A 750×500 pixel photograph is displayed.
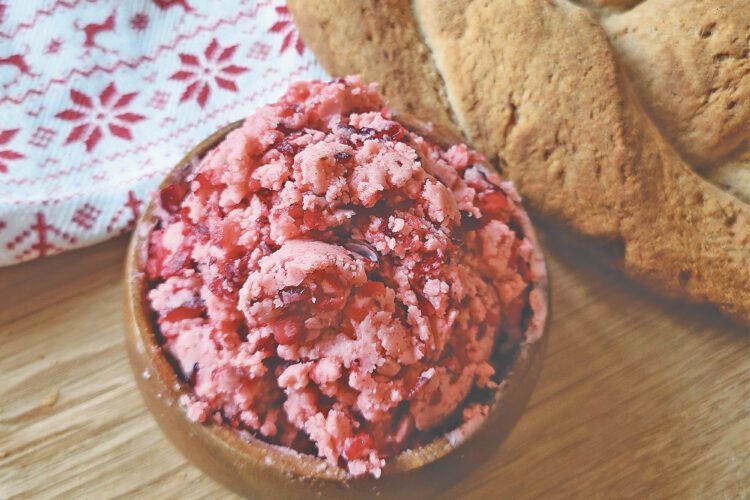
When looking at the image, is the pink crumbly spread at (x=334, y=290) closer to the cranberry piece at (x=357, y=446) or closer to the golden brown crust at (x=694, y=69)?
the cranberry piece at (x=357, y=446)

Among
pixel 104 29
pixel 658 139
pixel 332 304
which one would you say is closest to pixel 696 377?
pixel 658 139

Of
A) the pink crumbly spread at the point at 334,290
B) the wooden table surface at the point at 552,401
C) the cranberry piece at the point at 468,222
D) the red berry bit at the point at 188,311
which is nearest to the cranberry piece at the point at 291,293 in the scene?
the pink crumbly spread at the point at 334,290

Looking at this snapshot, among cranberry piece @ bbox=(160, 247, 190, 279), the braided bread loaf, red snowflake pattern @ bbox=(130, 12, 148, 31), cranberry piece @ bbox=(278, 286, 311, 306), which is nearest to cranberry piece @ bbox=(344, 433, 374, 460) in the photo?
cranberry piece @ bbox=(278, 286, 311, 306)

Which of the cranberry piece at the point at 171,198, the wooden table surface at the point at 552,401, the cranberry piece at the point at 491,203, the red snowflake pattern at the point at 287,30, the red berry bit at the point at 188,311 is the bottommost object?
the wooden table surface at the point at 552,401

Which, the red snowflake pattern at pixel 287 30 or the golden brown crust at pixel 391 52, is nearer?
the golden brown crust at pixel 391 52

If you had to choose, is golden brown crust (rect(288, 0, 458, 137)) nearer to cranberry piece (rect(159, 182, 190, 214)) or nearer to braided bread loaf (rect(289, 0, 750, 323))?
braided bread loaf (rect(289, 0, 750, 323))

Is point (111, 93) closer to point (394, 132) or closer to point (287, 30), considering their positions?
point (287, 30)
